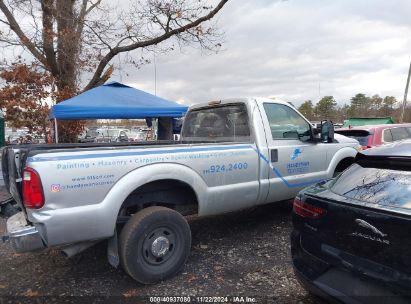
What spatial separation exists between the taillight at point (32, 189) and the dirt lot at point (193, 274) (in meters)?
1.05

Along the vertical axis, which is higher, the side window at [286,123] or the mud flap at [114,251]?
the side window at [286,123]

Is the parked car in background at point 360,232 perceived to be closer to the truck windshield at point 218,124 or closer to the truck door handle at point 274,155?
the truck door handle at point 274,155

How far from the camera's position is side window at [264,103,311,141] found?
514cm

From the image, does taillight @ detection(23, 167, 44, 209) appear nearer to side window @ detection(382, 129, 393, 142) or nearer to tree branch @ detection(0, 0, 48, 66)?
side window @ detection(382, 129, 393, 142)

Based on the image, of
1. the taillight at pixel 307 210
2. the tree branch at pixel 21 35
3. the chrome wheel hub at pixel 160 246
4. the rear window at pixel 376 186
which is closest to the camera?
the rear window at pixel 376 186

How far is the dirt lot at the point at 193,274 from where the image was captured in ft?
11.8

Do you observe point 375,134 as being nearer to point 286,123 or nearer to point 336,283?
point 286,123

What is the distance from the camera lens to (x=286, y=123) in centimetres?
538

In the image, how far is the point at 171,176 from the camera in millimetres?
3877

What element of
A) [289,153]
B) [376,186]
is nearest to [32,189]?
[376,186]

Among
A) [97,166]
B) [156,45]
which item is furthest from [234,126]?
[156,45]

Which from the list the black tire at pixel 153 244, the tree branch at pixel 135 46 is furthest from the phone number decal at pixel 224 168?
the tree branch at pixel 135 46

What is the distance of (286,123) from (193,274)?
2595mm

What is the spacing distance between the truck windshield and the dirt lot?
4.72 feet
